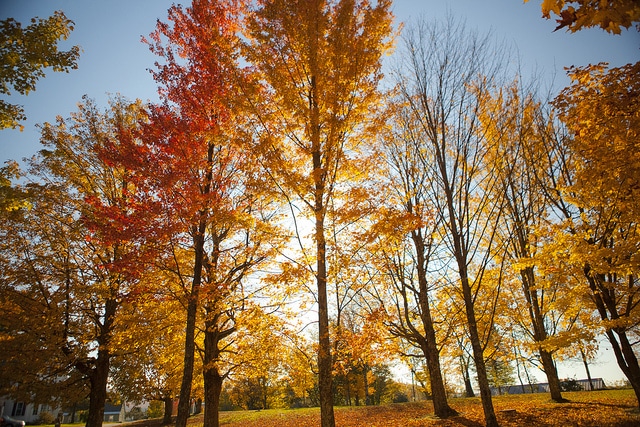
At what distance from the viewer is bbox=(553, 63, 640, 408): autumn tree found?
19.3 feet

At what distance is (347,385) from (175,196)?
29.0 meters

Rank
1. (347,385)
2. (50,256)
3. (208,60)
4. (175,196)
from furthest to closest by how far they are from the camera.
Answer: (347,385), (50,256), (208,60), (175,196)

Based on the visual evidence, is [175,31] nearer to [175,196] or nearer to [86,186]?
[175,196]

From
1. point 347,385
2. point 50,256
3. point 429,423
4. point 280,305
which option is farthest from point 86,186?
point 347,385

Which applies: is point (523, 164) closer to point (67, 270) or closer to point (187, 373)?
point (187, 373)

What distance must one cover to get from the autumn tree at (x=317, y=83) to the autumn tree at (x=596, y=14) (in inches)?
170

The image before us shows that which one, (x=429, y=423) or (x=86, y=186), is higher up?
(x=86, y=186)

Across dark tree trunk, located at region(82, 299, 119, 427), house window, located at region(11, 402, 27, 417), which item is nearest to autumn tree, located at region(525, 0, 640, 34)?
dark tree trunk, located at region(82, 299, 119, 427)

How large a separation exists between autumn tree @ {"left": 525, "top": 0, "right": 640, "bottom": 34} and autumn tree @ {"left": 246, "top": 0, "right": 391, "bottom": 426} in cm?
432

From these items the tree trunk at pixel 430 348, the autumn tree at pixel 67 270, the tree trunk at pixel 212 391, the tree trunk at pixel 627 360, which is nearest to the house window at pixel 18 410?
the autumn tree at pixel 67 270

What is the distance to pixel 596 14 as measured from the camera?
2205mm

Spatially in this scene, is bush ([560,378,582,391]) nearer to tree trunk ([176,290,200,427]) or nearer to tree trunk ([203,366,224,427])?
tree trunk ([203,366,224,427])

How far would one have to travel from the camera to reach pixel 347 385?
100 feet

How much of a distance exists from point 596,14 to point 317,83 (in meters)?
5.20
